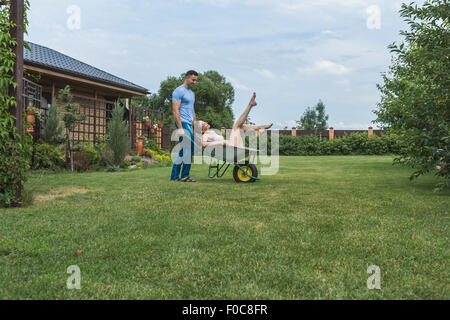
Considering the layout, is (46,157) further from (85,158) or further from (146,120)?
(146,120)

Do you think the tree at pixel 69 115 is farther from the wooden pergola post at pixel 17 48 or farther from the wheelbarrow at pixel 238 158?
the wooden pergola post at pixel 17 48

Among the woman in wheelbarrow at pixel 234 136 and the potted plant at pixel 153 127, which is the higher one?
the potted plant at pixel 153 127

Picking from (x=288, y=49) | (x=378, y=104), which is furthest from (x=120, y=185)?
(x=378, y=104)

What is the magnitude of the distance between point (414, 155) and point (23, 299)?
18.6 ft

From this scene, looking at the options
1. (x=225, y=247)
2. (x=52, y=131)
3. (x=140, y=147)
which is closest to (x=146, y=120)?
(x=140, y=147)

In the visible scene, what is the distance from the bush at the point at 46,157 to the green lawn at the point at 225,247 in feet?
13.5

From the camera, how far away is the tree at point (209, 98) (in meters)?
40.5

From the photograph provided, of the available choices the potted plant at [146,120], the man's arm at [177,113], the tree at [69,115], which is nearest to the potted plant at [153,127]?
the potted plant at [146,120]

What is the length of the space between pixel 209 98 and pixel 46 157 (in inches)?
1370

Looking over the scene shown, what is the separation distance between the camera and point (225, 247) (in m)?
2.31

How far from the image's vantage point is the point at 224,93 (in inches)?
1724

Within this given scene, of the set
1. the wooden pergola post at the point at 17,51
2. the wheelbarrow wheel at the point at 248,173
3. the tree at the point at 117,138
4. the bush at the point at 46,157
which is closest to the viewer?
the wooden pergola post at the point at 17,51

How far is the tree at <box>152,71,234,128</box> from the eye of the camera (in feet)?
133
